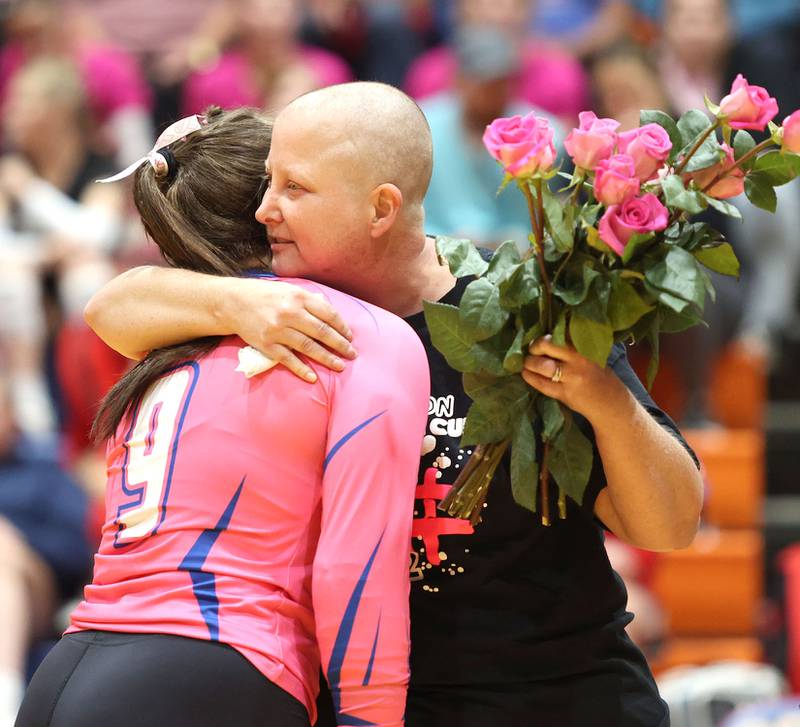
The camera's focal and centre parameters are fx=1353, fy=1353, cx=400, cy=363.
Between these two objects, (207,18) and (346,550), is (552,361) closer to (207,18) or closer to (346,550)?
(346,550)

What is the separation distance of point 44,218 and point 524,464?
13.3 ft

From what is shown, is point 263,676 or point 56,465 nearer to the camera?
point 263,676

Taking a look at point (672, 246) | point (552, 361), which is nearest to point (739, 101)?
point (672, 246)

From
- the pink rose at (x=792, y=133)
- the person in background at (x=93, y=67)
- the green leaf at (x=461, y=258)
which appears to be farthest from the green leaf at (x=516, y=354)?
the person in background at (x=93, y=67)

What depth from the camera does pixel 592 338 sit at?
68.9 inches

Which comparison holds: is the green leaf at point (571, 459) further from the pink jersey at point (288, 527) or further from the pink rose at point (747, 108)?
the pink rose at point (747, 108)

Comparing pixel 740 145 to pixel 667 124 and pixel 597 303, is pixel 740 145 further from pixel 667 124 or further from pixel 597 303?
pixel 597 303

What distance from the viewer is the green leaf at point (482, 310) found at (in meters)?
1.82

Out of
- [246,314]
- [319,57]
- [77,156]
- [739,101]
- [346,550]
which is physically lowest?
[346,550]

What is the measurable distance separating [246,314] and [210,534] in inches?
12.1

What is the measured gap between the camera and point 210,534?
1.80 meters

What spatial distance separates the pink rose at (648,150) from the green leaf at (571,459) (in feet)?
Result: 1.19

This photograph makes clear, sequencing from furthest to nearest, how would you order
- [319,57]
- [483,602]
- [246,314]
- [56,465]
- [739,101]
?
[319,57] → [56,465] → [483,602] → [246,314] → [739,101]

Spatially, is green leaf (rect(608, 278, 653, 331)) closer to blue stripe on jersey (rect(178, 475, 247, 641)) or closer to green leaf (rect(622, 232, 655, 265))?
green leaf (rect(622, 232, 655, 265))
